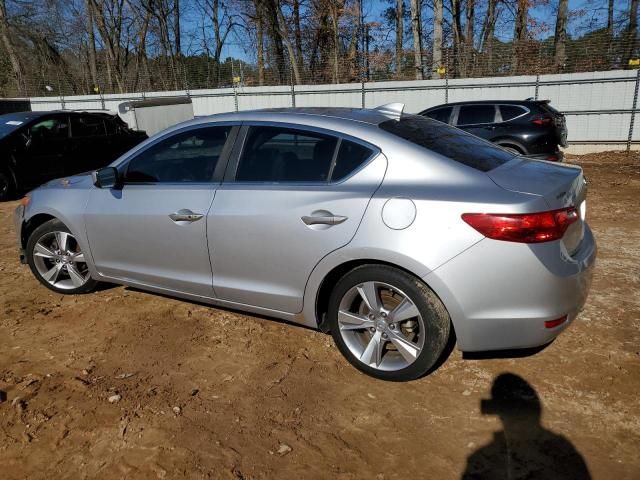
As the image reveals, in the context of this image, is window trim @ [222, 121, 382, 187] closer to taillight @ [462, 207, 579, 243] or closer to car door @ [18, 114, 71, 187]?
taillight @ [462, 207, 579, 243]

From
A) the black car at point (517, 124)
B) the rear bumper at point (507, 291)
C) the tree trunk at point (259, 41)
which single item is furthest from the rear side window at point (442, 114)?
the tree trunk at point (259, 41)

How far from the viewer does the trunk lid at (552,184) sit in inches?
105

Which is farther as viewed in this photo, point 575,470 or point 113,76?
point 113,76

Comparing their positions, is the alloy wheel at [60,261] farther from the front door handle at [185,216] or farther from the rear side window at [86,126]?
the rear side window at [86,126]

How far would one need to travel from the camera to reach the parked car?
8.51 feet

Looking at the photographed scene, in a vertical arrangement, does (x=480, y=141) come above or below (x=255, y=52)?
below

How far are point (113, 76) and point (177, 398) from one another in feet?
118

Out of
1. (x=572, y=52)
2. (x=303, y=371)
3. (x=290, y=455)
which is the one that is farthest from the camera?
(x=572, y=52)

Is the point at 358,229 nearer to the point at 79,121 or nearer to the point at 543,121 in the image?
the point at 543,121

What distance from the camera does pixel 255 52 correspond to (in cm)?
2484

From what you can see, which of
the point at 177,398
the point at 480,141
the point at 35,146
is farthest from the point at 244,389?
the point at 35,146

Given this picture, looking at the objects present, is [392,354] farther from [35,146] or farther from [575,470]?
[35,146]

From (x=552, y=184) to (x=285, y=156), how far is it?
1605mm

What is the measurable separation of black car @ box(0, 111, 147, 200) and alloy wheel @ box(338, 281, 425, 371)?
7959 millimetres
